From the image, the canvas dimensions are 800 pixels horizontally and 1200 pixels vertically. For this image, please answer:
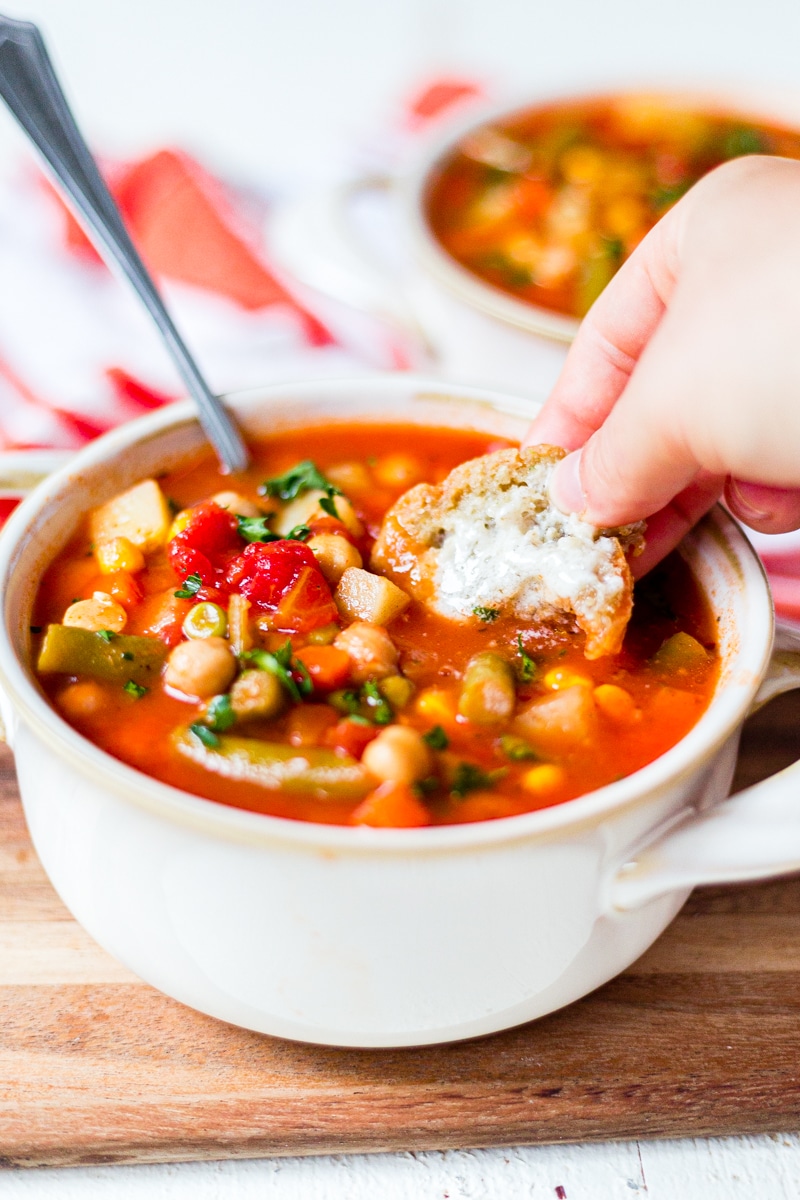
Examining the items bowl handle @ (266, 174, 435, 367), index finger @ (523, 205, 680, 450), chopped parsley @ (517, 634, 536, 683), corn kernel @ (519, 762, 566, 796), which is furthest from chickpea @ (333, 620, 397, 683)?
bowl handle @ (266, 174, 435, 367)

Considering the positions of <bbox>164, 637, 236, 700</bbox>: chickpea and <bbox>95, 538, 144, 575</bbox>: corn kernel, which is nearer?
<bbox>164, 637, 236, 700</bbox>: chickpea

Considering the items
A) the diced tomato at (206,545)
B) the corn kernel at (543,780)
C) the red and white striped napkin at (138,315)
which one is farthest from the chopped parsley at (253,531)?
the red and white striped napkin at (138,315)

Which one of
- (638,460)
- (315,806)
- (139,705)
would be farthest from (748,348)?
(139,705)

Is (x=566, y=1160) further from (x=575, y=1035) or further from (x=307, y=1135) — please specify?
(x=307, y=1135)

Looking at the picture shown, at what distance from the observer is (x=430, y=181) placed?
166 inches

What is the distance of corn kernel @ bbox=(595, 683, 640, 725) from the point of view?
6.75ft

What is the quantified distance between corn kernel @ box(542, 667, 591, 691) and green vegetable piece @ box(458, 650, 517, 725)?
82mm

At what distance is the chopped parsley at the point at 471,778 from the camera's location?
6.21 ft

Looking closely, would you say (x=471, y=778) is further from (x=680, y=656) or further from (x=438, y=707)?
→ (x=680, y=656)

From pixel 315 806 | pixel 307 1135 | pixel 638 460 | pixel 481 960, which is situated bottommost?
pixel 307 1135

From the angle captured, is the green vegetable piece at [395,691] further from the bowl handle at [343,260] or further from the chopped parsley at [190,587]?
the bowl handle at [343,260]

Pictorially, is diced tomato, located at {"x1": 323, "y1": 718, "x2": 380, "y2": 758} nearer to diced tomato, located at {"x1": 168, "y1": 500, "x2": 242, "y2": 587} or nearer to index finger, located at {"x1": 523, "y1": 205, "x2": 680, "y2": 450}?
diced tomato, located at {"x1": 168, "y1": 500, "x2": 242, "y2": 587}

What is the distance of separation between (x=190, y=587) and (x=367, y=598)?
1.09ft

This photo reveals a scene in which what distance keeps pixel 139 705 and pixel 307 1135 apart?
2.41 feet
